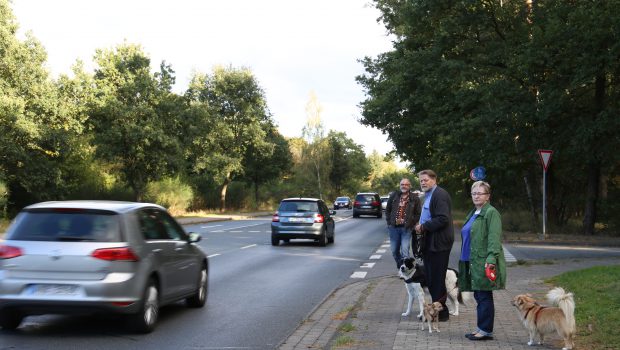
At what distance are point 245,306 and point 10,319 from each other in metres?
3.16

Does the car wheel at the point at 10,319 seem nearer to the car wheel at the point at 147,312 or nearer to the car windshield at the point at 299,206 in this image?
the car wheel at the point at 147,312

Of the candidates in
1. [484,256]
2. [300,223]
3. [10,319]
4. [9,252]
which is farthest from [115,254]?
[300,223]

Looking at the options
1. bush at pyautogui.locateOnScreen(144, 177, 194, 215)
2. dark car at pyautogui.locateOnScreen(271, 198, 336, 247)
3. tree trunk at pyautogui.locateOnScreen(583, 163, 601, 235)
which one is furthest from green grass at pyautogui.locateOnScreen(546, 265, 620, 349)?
bush at pyautogui.locateOnScreen(144, 177, 194, 215)

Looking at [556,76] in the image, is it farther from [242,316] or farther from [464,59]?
[242,316]

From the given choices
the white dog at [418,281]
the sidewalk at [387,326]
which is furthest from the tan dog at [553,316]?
the white dog at [418,281]

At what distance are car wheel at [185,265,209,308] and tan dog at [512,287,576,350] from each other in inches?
178

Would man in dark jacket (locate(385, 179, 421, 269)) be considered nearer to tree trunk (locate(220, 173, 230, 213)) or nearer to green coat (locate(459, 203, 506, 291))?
green coat (locate(459, 203, 506, 291))

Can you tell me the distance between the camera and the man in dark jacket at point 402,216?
11.1 meters

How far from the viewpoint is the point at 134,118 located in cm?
3794

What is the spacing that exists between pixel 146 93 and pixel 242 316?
3221cm

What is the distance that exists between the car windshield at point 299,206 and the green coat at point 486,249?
1496cm

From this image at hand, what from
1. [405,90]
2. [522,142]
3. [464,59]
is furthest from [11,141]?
[522,142]

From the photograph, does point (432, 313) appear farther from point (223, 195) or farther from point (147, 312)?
point (223, 195)

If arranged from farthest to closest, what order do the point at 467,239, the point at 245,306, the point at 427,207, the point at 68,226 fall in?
the point at 245,306 → the point at 427,207 → the point at 68,226 → the point at 467,239
